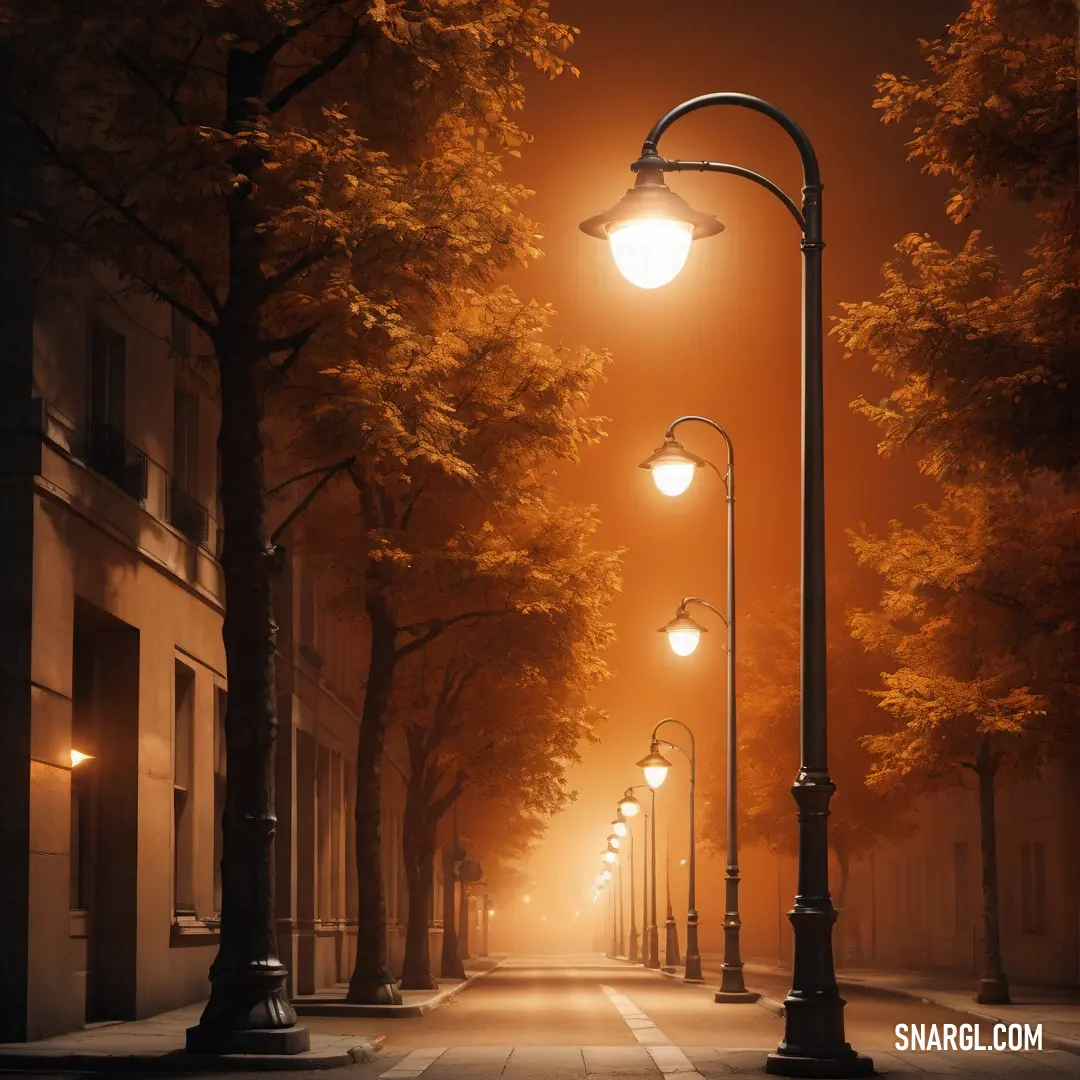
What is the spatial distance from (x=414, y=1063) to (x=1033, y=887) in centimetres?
3135

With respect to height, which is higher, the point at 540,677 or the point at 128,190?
the point at 128,190

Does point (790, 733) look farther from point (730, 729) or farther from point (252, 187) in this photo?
point (252, 187)

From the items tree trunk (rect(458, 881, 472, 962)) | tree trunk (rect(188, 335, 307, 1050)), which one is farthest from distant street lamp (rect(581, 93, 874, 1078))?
tree trunk (rect(458, 881, 472, 962))

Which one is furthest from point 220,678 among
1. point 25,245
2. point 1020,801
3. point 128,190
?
point 1020,801

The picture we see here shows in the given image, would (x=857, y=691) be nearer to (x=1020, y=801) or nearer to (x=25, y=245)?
(x=1020, y=801)

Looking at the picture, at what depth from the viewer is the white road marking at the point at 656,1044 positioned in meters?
15.1

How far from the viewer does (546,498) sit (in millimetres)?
34781

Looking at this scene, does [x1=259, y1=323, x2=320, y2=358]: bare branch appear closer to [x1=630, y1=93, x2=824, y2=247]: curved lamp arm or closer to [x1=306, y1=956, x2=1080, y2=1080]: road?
[x1=630, y1=93, x2=824, y2=247]: curved lamp arm

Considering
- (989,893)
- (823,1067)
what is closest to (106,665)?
(823,1067)

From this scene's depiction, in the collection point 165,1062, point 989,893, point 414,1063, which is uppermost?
point 989,893

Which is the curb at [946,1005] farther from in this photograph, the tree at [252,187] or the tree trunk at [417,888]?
the tree trunk at [417,888]

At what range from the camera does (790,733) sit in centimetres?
5631

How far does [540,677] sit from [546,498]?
4.30 metres

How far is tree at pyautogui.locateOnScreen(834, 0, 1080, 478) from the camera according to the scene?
19484 mm
